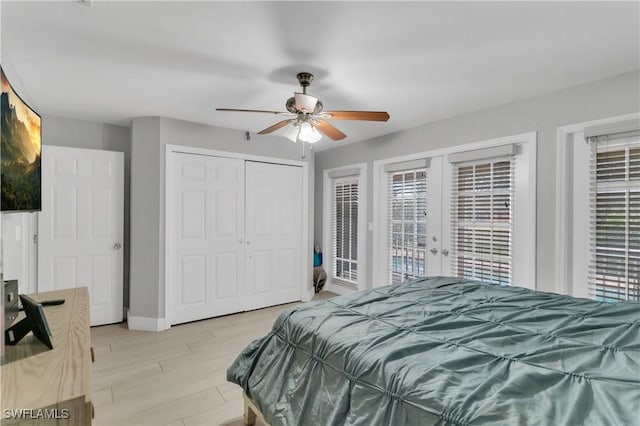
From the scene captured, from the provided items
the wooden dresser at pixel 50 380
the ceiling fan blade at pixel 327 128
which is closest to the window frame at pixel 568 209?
the ceiling fan blade at pixel 327 128

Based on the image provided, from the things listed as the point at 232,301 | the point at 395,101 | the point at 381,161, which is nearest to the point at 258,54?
the point at 395,101

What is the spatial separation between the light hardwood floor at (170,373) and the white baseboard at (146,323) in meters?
0.07

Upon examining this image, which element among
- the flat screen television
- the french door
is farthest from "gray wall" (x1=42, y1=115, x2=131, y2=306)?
the french door

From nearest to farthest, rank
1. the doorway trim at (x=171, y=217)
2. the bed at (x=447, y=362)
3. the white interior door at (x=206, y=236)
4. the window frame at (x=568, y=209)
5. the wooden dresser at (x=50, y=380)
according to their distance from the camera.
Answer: the wooden dresser at (x=50, y=380), the bed at (x=447, y=362), the window frame at (x=568, y=209), the doorway trim at (x=171, y=217), the white interior door at (x=206, y=236)

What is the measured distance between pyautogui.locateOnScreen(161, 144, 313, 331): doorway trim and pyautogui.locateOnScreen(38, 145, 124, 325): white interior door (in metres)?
0.60

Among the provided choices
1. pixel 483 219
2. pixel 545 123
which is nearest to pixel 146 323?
pixel 483 219

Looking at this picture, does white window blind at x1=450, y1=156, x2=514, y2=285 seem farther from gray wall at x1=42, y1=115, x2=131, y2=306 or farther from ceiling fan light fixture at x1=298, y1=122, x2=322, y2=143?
gray wall at x1=42, y1=115, x2=131, y2=306

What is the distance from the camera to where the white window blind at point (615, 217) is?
2.30 m

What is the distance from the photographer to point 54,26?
1.75m

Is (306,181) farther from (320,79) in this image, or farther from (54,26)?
(54,26)

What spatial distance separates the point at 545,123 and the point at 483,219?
3.28 feet

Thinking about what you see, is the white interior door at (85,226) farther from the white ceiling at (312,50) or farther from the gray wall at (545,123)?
the gray wall at (545,123)

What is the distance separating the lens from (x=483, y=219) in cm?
313

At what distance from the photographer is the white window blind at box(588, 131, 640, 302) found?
230 cm
